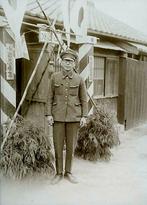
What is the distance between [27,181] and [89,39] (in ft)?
8.28

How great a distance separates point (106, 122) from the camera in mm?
5855

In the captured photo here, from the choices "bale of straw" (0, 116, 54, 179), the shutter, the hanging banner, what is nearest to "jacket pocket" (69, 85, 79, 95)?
"bale of straw" (0, 116, 54, 179)

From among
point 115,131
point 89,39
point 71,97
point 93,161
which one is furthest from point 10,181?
point 89,39

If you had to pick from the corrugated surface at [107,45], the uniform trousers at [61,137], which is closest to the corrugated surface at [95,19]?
the corrugated surface at [107,45]

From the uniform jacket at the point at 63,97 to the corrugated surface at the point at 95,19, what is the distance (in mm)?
928

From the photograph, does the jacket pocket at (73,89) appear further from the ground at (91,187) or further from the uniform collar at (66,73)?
the ground at (91,187)

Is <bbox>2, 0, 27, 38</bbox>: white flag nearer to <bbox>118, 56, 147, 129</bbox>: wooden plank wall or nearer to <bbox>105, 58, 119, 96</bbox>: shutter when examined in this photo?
<bbox>105, 58, 119, 96</bbox>: shutter

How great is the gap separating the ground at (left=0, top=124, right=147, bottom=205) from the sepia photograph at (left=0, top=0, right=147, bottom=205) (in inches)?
0.5

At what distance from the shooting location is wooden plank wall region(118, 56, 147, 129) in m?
8.72

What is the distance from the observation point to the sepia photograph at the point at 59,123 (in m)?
4.45

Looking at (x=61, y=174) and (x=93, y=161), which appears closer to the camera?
(x=61, y=174)

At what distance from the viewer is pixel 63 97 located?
486 centimetres

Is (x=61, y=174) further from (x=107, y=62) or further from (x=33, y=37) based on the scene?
(x=107, y=62)

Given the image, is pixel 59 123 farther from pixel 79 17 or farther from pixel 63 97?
pixel 79 17
